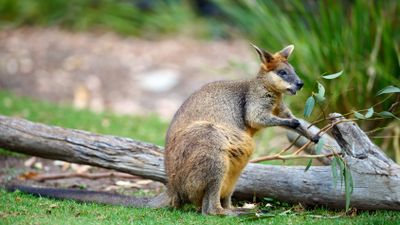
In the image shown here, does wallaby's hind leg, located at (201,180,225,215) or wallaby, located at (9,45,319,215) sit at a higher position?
wallaby, located at (9,45,319,215)

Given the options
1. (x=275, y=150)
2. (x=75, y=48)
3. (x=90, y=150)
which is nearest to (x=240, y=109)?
(x=90, y=150)

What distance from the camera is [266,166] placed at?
250 inches

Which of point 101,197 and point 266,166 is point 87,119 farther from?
point 266,166

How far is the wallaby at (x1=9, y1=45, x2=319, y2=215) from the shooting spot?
5.75 meters

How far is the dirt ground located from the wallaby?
5416 millimetres

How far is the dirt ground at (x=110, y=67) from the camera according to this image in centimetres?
1279

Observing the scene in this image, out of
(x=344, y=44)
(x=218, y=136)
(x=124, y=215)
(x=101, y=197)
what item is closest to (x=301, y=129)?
(x=218, y=136)

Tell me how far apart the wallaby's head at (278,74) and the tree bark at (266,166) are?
0.58 meters

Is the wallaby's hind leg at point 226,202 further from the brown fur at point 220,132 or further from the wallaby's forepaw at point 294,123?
the wallaby's forepaw at point 294,123

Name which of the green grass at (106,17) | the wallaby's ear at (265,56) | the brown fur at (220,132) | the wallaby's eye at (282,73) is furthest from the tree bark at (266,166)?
the green grass at (106,17)

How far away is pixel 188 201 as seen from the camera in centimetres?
600

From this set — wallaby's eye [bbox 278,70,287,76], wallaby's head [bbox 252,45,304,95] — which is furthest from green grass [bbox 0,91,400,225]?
wallaby's eye [bbox 278,70,287,76]

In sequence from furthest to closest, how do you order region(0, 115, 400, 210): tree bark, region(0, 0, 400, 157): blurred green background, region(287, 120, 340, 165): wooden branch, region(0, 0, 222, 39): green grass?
1. region(0, 0, 222, 39): green grass
2. region(0, 0, 400, 157): blurred green background
3. region(287, 120, 340, 165): wooden branch
4. region(0, 115, 400, 210): tree bark

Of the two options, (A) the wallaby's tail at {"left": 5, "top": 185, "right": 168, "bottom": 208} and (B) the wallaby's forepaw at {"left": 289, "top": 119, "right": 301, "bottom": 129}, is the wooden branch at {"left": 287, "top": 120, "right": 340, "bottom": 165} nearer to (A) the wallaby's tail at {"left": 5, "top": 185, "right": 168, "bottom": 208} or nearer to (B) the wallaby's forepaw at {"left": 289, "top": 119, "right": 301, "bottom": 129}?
(B) the wallaby's forepaw at {"left": 289, "top": 119, "right": 301, "bottom": 129}
